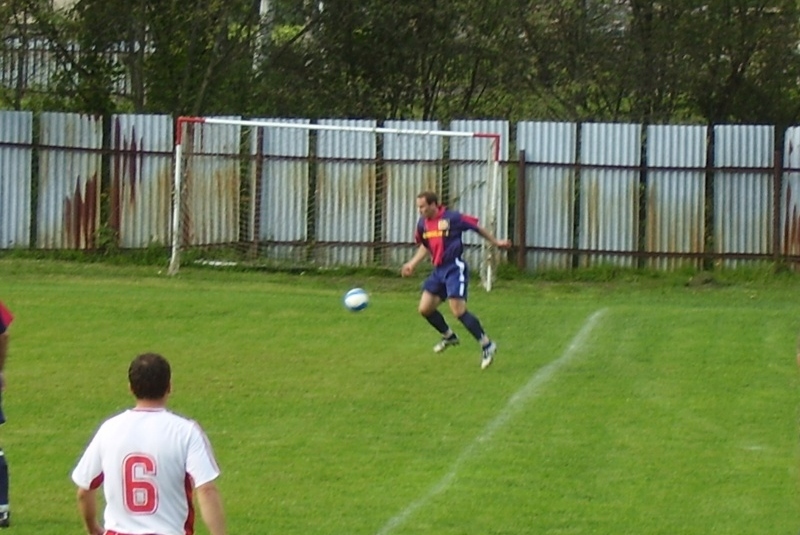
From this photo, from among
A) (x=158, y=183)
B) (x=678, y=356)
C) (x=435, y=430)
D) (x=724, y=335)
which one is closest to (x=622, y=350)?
(x=678, y=356)

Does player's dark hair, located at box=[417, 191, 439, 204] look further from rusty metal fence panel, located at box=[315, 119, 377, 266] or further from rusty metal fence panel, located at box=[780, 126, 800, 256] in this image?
rusty metal fence panel, located at box=[780, 126, 800, 256]

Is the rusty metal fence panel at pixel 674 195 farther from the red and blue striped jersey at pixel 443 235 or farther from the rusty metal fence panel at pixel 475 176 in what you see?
the red and blue striped jersey at pixel 443 235

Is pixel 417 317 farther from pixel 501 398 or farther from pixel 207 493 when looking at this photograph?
pixel 207 493

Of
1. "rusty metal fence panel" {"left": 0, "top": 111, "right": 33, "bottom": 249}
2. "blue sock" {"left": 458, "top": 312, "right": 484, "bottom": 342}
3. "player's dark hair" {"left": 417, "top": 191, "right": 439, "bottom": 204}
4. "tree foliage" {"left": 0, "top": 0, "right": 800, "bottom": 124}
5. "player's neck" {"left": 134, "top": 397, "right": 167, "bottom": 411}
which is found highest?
"tree foliage" {"left": 0, "top": 0, "right": 800, "bottom": 124}

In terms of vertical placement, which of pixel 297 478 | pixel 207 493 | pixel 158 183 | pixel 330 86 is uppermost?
pixel 330 86

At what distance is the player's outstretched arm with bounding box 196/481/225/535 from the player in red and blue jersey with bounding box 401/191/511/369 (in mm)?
9512

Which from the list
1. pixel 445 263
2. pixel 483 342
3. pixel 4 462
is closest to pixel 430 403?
pixel 483 342

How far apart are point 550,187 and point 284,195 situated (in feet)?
14.3

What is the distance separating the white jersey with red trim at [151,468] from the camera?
5582mm

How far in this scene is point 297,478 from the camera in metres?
10.4

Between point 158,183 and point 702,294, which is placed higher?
point 158,183

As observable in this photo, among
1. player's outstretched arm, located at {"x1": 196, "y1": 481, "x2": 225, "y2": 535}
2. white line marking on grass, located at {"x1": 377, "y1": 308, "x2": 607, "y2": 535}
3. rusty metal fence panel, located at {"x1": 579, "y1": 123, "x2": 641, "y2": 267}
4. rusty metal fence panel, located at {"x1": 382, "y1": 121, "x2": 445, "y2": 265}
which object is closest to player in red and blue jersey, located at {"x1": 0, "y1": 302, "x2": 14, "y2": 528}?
white line marking on grass, located at {"x1": 377, "y1": 308, "x2": 607, "y2": 535}

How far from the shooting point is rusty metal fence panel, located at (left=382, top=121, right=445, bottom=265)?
2366 cm

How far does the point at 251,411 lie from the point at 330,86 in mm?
16820
